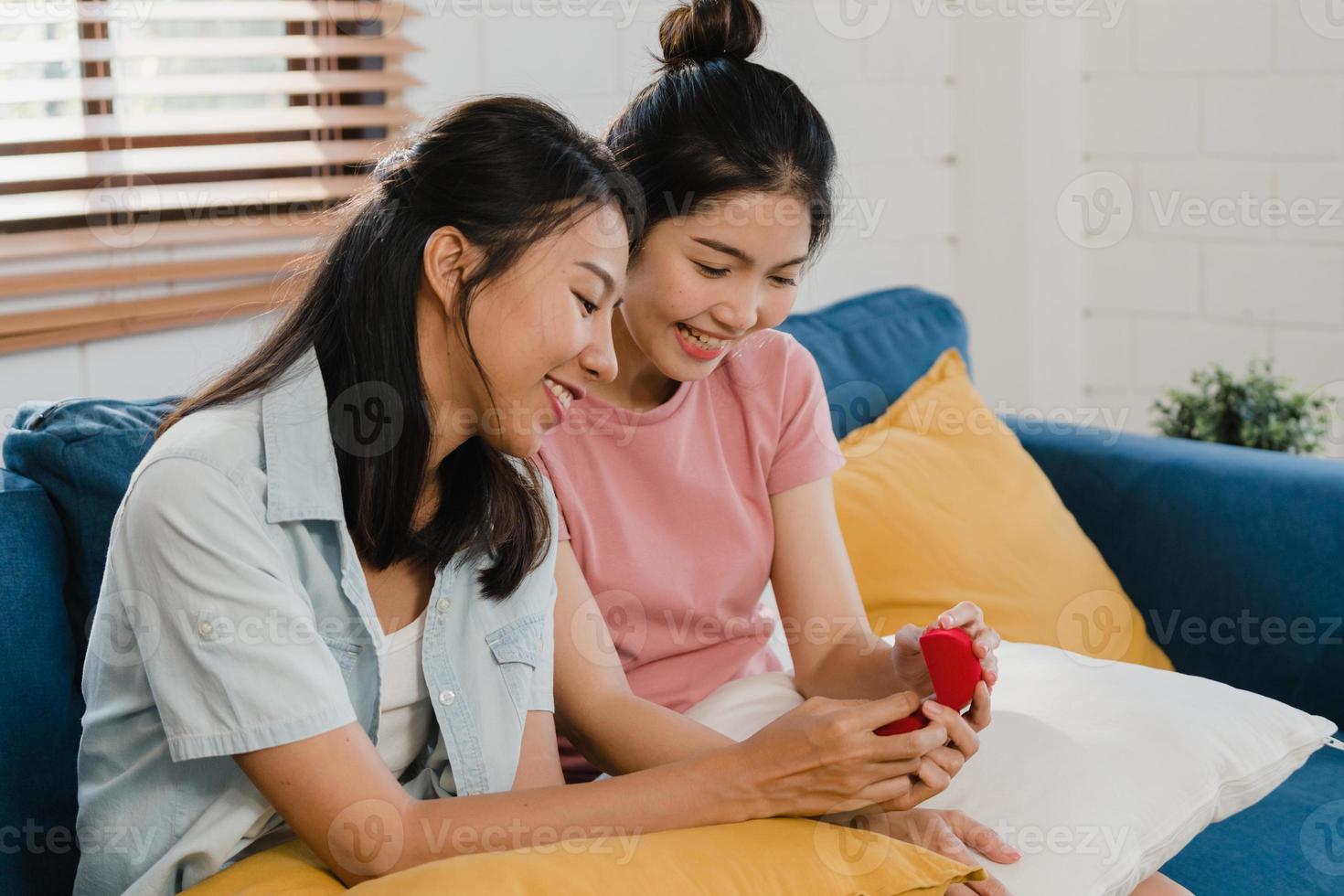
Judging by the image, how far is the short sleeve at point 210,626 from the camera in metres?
1.01

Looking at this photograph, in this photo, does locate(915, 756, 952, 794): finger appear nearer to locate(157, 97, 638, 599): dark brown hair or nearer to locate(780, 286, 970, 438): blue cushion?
locate(157, 97, 638, 599): dark brown hair

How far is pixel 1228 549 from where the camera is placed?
1964 millimetres

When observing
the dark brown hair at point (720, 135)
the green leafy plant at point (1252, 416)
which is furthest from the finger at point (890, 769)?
the green leafy plant at point (1252, 416)

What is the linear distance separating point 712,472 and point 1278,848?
77 centimetres

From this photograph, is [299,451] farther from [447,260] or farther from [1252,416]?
[1252,416]

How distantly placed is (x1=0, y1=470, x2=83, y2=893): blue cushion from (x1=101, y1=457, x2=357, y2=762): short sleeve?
0.30 metres

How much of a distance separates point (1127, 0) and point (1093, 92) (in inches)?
7.7

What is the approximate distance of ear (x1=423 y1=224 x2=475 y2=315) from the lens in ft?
3.71

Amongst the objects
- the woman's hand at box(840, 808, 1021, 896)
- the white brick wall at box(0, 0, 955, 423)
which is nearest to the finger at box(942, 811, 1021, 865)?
the woman's hand at box(840, 808, 1021, 896)

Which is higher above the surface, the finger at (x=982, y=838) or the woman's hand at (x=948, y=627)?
the woman's hand at (x=948, y=627)

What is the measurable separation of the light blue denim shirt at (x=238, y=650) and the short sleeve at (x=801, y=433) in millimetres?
404

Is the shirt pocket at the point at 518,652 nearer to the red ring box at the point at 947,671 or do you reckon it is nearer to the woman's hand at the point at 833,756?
the woman's hand at the point at 833,756

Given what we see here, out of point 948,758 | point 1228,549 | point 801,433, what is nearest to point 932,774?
point 948,758

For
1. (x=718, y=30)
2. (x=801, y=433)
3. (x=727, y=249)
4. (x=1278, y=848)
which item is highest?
(x=718, y=30)
